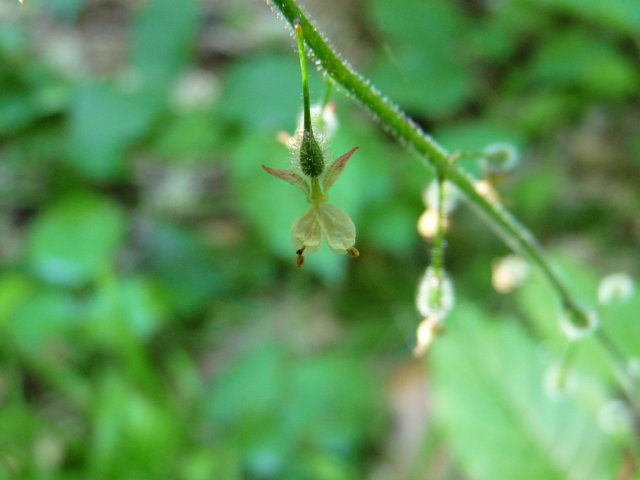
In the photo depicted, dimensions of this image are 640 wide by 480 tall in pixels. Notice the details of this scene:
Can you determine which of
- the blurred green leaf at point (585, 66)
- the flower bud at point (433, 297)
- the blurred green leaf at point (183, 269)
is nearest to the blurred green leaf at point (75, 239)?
the blurred green leaf at point (183, 269)

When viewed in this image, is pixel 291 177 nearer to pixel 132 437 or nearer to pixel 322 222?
pixel 322 222

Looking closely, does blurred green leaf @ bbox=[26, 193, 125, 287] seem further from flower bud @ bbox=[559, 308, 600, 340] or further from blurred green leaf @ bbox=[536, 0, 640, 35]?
blurred green leaf @ bbox=[536, 0, 640, 35]

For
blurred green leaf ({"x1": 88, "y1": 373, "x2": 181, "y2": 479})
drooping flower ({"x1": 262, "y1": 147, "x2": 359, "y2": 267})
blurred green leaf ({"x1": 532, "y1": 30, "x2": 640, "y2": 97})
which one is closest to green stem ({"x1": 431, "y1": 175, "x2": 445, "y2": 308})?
drooping flower ({"x1": 262, "y1": 147, "x2": 359, "y2": 267})

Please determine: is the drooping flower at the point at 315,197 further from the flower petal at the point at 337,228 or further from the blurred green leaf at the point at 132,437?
the blurred green leaf at the point at 132,437

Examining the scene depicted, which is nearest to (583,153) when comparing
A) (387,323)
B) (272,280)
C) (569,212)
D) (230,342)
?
(569,212)

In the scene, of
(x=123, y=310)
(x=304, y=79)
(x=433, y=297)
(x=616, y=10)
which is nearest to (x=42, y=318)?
(x=123, y=310)

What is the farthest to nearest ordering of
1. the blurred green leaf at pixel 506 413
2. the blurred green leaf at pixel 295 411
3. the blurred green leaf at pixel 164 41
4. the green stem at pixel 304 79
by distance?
the blurred green leaf at pixel 164 41, the blurred green leaf at pixel 295 411, the blurred green leaf at pixel 506 413, the green stem at pixel 304 79
